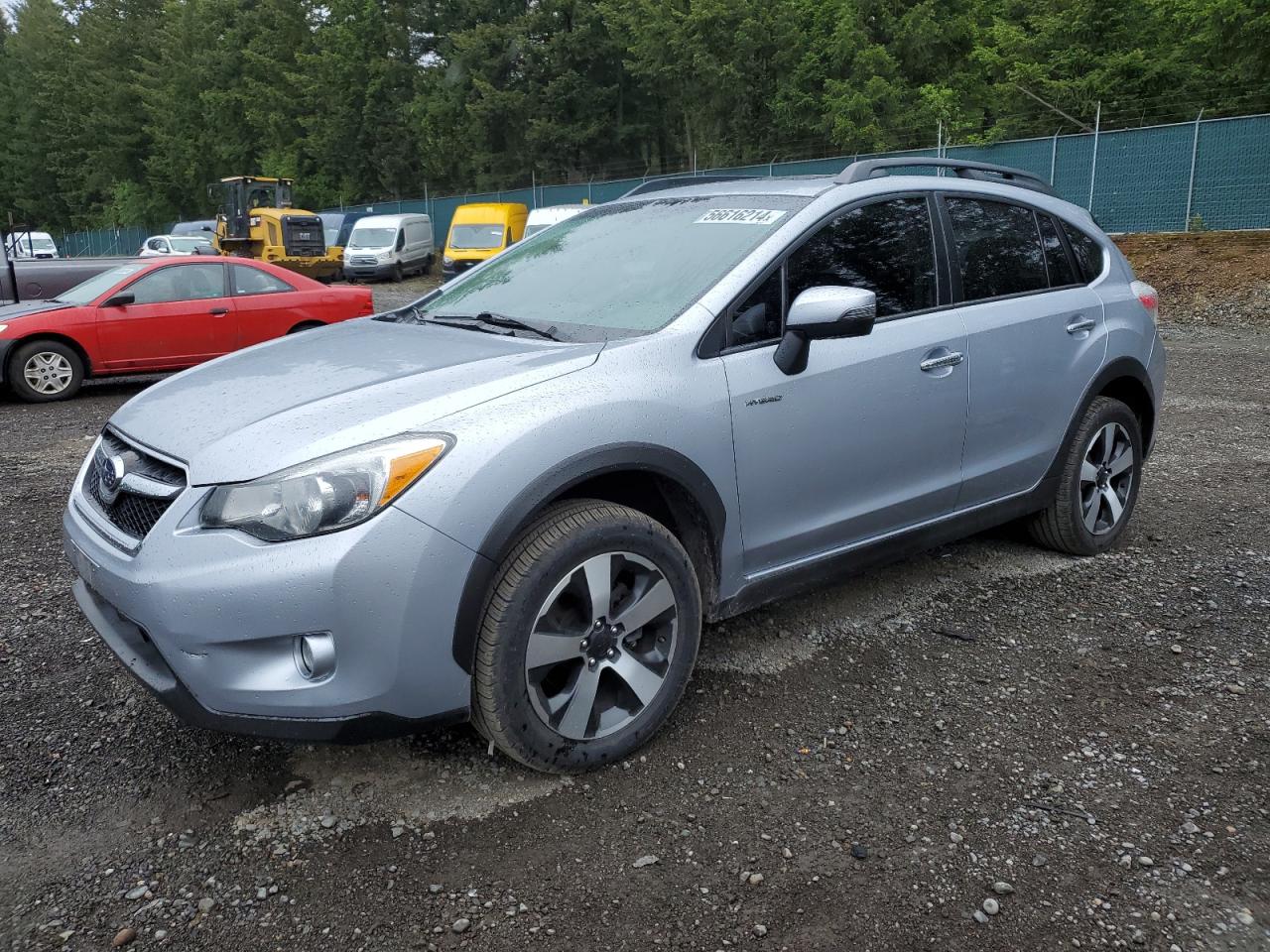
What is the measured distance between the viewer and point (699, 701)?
339 centimetres

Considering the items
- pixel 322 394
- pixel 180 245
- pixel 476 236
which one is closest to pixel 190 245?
pixel 180 245

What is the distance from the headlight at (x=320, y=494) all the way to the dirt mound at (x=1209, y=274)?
1519 cm

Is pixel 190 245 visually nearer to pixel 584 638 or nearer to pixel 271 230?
pixel 271 230

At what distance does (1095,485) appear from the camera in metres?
4.68

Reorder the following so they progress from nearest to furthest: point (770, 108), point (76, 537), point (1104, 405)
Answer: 1. point (76, 537)
2. point (1104, 405)
3. point (770, 108)

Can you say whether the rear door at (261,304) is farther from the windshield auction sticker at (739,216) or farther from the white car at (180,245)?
the white car at (180,245)

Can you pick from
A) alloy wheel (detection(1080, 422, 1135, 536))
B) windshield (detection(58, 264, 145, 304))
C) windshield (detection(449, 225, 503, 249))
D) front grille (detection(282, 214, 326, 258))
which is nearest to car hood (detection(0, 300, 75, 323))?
windshield (detection(58, 264, 145, 304))

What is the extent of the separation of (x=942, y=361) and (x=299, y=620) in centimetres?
246

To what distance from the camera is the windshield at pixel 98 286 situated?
33.8 ft

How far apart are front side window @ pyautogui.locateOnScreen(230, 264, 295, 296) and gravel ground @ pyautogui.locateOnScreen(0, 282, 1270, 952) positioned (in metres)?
7.39

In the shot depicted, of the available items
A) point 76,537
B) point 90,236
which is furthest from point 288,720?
point 90,236

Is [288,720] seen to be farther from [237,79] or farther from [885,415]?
[237,79]

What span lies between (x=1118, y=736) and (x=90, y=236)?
80.0m

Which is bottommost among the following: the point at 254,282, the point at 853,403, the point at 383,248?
the point at 383,248
